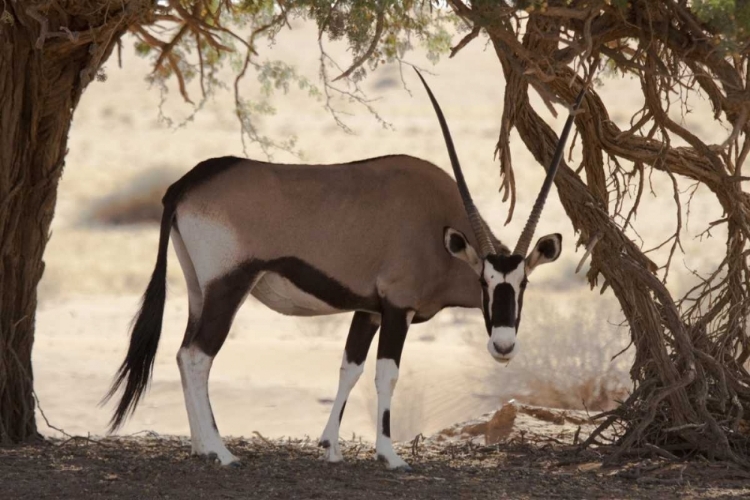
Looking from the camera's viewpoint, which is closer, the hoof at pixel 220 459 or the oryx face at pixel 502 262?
the oryx face at pixel 502 262

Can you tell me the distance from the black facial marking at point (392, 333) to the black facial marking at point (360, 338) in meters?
0.42

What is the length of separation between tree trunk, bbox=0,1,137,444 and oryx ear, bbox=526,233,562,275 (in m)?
2.83

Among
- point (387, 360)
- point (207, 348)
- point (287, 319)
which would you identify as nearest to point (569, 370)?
point (387, 360)

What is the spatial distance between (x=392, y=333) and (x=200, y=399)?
1183 mm

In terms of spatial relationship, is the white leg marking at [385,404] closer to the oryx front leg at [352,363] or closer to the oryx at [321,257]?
the oryx at [321,257]

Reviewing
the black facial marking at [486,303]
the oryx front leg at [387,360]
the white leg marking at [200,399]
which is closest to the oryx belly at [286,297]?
the oryx front leg at [387,360]

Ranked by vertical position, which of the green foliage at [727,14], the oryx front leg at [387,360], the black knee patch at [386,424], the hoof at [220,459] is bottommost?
the hoof at [220,459]

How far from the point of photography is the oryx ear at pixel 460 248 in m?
6.80

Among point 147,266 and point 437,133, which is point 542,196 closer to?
point 147,266

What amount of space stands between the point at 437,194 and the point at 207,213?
1456 millimetres

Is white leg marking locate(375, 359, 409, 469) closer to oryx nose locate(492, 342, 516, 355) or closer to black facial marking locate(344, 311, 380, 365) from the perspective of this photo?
black facial marking locate(344, 311, 380, 365)

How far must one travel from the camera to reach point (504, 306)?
6426 mm

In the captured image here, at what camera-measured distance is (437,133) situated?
40.9m

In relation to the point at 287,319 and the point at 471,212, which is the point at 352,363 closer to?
the point at 471,212
